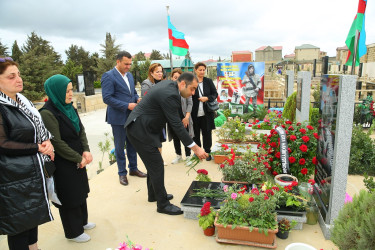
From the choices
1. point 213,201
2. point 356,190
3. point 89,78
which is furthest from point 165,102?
point 89,78

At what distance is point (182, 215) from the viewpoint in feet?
10.8

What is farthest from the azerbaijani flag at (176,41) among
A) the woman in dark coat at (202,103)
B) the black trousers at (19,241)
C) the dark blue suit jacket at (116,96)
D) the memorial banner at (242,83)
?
the black trousers at (19,241)

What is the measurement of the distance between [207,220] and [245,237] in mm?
423

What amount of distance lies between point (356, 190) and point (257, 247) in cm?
230

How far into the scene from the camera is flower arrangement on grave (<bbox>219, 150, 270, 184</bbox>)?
3.64 meters

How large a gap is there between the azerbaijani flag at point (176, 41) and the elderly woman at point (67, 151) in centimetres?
519

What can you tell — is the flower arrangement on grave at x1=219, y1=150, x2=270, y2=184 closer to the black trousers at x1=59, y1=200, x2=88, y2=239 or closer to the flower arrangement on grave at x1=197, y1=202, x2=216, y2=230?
the flower arrangement on grave at x1=197, y1=202, x2=216, y2=230

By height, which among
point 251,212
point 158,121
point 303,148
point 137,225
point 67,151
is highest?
point 158,121

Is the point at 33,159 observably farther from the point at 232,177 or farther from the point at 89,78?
the point at 89,78

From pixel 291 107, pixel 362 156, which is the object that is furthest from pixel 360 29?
pixel 362 156

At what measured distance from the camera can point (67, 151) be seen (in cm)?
245

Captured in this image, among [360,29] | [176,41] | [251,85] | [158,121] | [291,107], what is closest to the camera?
[158,121]

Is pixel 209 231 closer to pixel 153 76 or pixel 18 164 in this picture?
pixel 18 164

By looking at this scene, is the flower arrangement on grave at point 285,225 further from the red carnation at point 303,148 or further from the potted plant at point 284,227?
the red carnation at point 303,148
